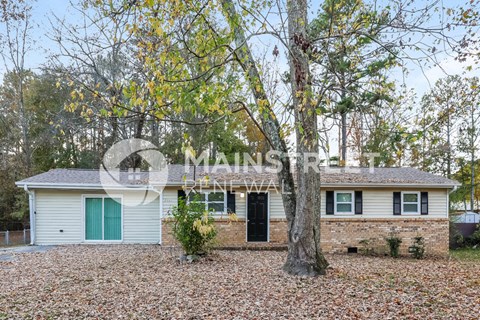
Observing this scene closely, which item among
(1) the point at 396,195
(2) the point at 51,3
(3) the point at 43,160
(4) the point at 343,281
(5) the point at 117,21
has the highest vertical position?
(2) the point at 51,3

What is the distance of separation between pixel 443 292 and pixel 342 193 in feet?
24.3

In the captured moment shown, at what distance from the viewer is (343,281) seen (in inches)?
275

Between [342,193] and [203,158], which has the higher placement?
[203,158]

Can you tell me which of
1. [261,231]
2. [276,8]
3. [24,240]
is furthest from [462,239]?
[24,240]

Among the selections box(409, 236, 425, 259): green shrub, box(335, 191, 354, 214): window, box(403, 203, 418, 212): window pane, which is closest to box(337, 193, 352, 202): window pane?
box(335, 191, 354, 214): window

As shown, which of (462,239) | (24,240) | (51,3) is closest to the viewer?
(51,3)

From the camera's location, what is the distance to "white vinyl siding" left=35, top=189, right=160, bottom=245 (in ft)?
44.9

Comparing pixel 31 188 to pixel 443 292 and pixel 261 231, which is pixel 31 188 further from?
pixel 443 292

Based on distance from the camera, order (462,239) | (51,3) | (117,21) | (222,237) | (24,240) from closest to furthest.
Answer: (117,21), (222,237), (51,3), (24,240), (462,239)

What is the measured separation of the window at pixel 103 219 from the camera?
14102 mm

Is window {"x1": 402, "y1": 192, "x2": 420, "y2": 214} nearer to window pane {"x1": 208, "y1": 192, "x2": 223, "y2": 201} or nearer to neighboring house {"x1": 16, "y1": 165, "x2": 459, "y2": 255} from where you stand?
neighboring house {"x1": 16, "y1": 165, "x2": 459, "y2": 255}

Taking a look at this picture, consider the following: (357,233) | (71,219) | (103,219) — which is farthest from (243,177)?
(71,219)

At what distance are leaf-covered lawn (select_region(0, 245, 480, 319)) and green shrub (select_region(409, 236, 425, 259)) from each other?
4242mm

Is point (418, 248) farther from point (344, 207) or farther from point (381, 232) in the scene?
point (344, 207)
